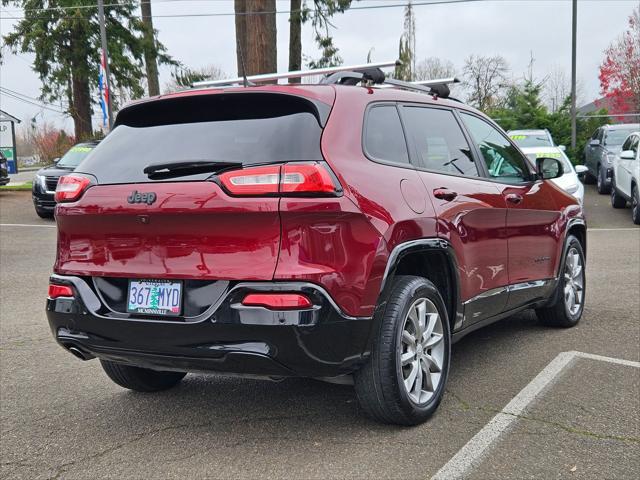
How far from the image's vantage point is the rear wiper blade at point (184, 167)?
10.8 feet

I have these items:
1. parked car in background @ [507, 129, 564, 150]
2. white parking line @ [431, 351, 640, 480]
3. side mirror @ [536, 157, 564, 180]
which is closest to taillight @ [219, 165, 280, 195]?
white parking line @ [431, 351, 640, 480]

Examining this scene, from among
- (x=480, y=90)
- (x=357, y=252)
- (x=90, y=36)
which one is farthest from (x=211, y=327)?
(x=480, y=90)

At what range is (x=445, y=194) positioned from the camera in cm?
406

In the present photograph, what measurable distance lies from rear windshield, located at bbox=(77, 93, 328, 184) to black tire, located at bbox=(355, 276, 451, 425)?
2.78 ft

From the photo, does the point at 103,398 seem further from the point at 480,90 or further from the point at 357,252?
the point at 480,90

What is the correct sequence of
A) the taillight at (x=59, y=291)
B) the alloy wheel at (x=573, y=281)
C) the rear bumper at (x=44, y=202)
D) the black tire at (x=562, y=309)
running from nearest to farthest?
the taillight at (x=59, y=291), the black tire at (x=562, y=309), the alloy wheel at (x=573, y=281), the rear bumper at (x=44, y=202)

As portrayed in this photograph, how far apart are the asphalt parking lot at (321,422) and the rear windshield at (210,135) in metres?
1.35

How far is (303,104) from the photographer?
3.46 metres

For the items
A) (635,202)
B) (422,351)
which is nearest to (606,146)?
(635,202)

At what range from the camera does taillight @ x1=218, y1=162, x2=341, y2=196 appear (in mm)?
3178

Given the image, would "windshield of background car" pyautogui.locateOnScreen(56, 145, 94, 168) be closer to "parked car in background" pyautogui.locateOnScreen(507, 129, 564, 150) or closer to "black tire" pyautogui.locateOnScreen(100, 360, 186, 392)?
"parked car in background" pyautogui.locateOnScreen(507, 129, 564, 150)

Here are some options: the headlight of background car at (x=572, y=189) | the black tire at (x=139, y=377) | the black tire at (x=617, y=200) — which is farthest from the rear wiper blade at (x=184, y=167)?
the black tire at (x=617, y=200)

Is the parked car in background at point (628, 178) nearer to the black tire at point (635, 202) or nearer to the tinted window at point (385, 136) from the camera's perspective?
the black tire at point (635, 202)

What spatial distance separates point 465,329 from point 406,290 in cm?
92
